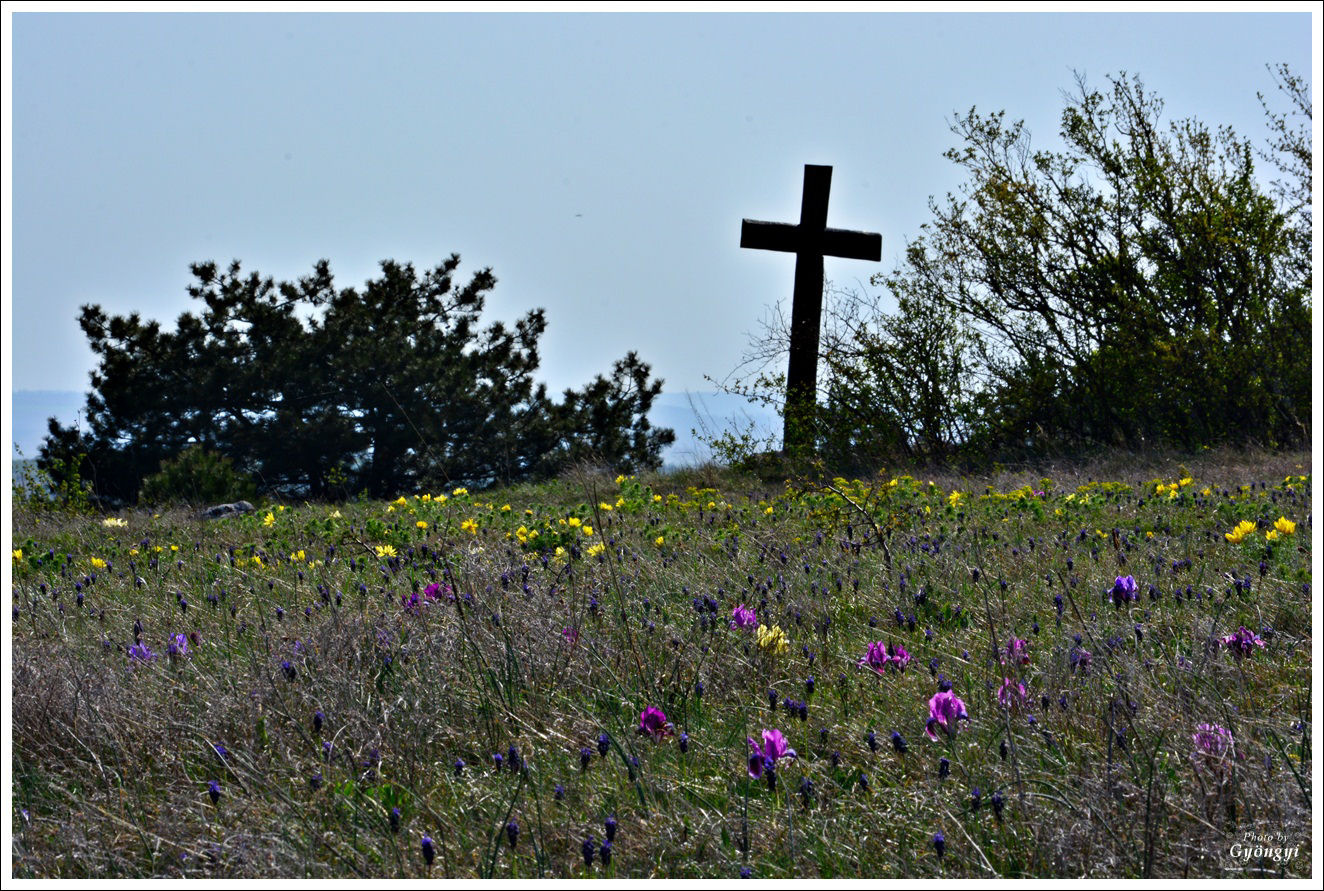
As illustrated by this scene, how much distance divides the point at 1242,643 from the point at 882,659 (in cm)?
96

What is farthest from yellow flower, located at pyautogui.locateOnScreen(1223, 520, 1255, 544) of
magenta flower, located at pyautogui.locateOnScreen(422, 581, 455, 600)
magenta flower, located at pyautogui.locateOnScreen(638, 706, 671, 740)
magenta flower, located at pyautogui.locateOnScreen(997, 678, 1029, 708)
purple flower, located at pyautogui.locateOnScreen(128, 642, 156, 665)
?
purple flower, located at pyautogui.locateOnScreen(128, 642, 156, 665)

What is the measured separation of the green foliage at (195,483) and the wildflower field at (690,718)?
9.27m

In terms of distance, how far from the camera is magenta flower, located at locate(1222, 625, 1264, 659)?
2941 mm

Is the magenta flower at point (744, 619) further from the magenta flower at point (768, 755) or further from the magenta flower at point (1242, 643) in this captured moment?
the magenta flower at point (1242, 643)

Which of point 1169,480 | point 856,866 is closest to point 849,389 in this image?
point 1169,480

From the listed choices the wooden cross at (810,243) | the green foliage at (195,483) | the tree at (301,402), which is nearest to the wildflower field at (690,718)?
the wooden cross at (810,243)

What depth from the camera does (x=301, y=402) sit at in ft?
65.7

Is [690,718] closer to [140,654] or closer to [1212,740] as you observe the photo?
[1212,740]

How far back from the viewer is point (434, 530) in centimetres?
679

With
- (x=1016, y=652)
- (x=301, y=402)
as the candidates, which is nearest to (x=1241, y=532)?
(x=1016, y=652)

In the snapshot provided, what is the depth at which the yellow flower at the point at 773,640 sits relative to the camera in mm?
3264

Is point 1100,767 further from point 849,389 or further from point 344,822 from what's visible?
point 849,389

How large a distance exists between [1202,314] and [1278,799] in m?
12.7

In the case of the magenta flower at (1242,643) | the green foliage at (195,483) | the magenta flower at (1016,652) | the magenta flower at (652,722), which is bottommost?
the magenta flower at (652,722)
